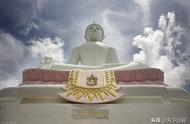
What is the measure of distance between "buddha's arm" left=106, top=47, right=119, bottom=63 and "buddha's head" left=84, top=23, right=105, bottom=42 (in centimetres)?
52

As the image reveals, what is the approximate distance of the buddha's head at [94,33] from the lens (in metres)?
8.75

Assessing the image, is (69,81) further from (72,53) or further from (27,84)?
(72,53)

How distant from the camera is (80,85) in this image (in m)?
5.88

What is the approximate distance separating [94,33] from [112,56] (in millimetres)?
781

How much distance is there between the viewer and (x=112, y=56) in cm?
834

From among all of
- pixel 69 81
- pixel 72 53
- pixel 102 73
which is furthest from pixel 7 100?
pixel 72 53

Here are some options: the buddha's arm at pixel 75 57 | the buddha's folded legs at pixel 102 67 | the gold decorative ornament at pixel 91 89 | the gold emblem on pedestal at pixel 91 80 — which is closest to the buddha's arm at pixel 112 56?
the buddha's arm at pixel 75 57

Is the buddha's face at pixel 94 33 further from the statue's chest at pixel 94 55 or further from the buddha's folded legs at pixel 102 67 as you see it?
the buddha's folded legs at pixel 102 67

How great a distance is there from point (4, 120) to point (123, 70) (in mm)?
2151

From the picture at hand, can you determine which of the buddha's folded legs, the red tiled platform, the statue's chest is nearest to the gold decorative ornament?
the red tiled platform

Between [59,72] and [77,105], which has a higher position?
[59,72]

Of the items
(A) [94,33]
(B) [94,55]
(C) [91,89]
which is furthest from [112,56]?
(C) [91,89]

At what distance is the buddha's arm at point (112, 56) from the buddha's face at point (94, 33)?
1.71 ft

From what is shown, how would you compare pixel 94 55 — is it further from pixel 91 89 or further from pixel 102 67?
pixel 91 89
